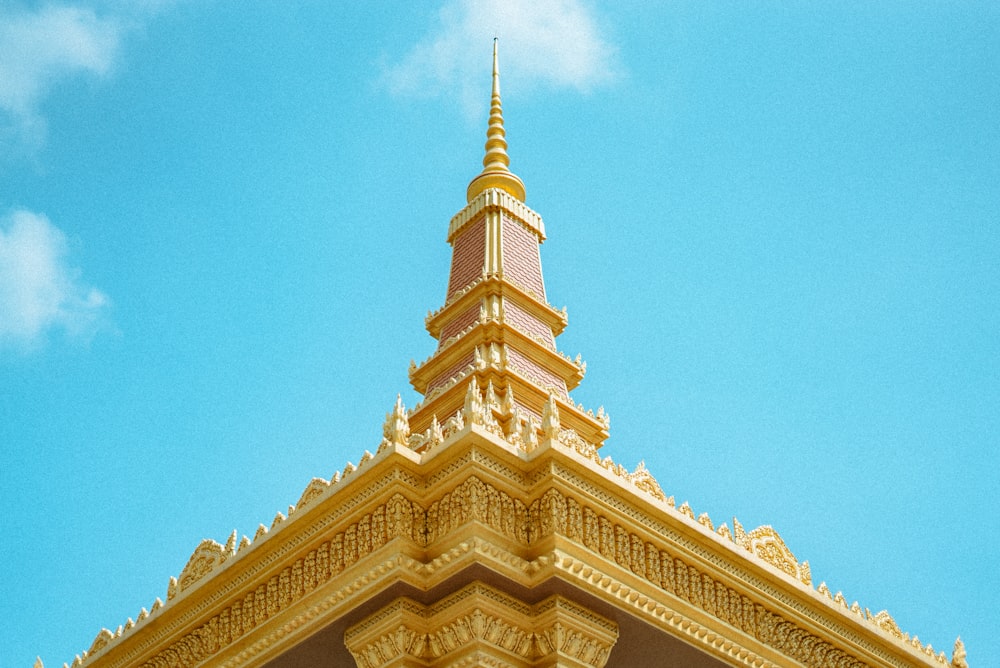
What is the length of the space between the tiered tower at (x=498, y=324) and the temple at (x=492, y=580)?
4221 millimetres

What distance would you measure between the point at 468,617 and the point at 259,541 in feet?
9.13

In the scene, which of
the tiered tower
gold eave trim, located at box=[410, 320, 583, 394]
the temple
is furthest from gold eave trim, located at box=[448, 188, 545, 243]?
the temple

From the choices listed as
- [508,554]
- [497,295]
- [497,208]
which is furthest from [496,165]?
Result: [508,554]

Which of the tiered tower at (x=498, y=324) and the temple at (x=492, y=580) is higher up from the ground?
the tiered tower at (x=498, y=324)

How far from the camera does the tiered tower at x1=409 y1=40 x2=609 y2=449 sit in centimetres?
1812

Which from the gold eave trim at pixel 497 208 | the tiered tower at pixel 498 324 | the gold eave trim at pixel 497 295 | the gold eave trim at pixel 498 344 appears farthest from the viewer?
the gold eave trim at pixel 497 208

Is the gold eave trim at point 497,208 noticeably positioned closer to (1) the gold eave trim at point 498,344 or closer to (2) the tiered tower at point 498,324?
(2) the tiered tower at point 498,324

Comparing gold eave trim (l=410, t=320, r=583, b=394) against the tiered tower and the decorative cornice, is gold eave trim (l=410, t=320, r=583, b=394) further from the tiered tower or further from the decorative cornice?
the decorative cornice

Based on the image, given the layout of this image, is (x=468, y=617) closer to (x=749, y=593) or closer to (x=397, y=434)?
(x=397, y=434)

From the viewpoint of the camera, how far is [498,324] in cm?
1884

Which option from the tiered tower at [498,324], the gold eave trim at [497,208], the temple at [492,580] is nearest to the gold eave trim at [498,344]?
the tiered tower at [498,324]

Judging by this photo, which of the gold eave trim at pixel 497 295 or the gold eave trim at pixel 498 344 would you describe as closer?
the gold eave trim at pixel 498 344

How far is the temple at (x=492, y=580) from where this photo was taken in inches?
429

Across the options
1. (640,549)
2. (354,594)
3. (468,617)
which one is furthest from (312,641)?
(640,549)
